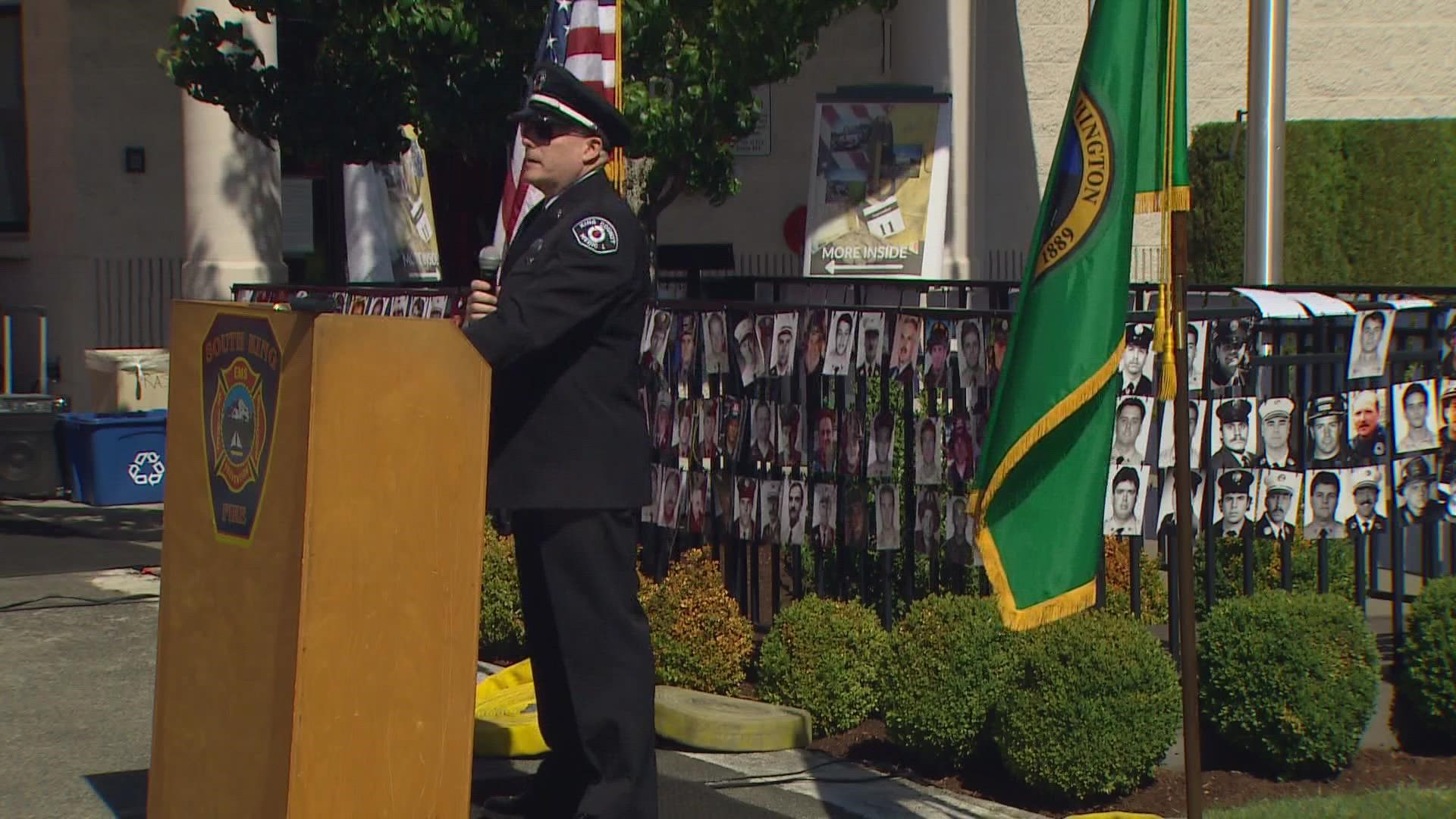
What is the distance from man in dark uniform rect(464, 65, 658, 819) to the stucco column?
31.3ft

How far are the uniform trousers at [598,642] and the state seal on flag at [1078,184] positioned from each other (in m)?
1.31

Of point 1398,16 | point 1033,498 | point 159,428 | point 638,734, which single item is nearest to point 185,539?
point 638,734

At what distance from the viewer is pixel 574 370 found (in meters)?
4.46

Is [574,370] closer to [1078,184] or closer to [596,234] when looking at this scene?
[596,234]

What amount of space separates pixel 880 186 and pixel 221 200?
5.07 m

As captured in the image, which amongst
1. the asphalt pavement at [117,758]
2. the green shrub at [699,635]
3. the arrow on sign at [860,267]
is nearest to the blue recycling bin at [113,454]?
the asphalt pavement at [117,758]

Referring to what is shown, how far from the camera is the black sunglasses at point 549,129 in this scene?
4574mm

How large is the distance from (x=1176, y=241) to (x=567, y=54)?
12.6 feet

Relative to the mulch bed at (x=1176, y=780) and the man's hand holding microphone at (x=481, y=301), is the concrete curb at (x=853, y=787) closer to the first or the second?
the mulch bed at (x=1176, y=780)

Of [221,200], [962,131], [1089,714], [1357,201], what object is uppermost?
[962,131]

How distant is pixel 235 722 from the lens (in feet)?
13.9

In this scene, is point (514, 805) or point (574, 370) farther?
point (514, 805)

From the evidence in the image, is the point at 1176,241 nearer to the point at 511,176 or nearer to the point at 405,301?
the point at 511,176

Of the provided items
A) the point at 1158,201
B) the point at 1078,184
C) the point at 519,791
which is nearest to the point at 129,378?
the point at 519,791
